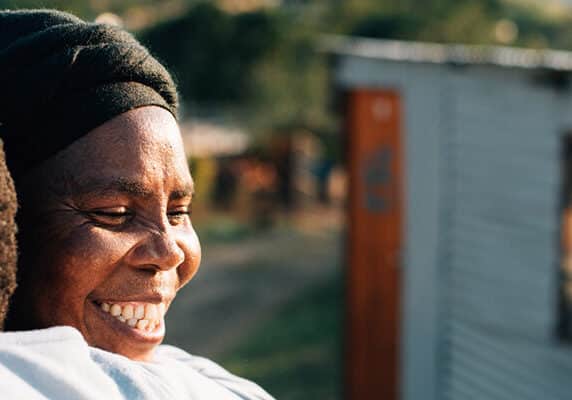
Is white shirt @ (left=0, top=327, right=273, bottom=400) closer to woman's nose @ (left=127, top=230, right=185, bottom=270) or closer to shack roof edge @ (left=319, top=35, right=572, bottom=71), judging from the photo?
woman's nose @ (left=127, top=230, right=185, bottom=270)

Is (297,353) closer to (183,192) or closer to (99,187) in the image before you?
(183,192)

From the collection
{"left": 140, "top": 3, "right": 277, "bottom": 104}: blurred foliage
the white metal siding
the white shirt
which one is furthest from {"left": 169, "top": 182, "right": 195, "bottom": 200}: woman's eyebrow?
{"left": 140, "top": 3, "right": 277, "bottom": 104}: blurred foliage

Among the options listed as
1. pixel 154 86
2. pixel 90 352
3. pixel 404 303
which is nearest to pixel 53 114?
pixel 154 86

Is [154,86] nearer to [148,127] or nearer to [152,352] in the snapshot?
[148,127]

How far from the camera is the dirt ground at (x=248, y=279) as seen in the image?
11107 mm

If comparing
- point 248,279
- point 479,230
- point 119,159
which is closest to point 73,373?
point 119,159

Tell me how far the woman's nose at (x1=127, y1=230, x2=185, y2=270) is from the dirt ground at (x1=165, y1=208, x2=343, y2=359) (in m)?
8.77

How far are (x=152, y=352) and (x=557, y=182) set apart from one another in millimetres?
4870

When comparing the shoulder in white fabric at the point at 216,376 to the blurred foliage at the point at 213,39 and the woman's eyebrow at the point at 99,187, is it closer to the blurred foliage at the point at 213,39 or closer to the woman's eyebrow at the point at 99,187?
the woman's eyebrow at the point at 99,187

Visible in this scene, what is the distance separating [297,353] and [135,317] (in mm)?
8828

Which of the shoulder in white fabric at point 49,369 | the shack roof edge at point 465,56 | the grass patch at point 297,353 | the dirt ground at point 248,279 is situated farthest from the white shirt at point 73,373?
the dirt ground at point 248,279

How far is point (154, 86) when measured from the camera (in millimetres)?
1465

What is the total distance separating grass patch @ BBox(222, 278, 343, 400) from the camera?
9078mm

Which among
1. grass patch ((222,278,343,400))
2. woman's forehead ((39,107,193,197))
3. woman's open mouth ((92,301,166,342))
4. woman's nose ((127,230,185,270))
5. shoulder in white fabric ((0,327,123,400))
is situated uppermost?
woman's forehead ((39,107,193,197))
